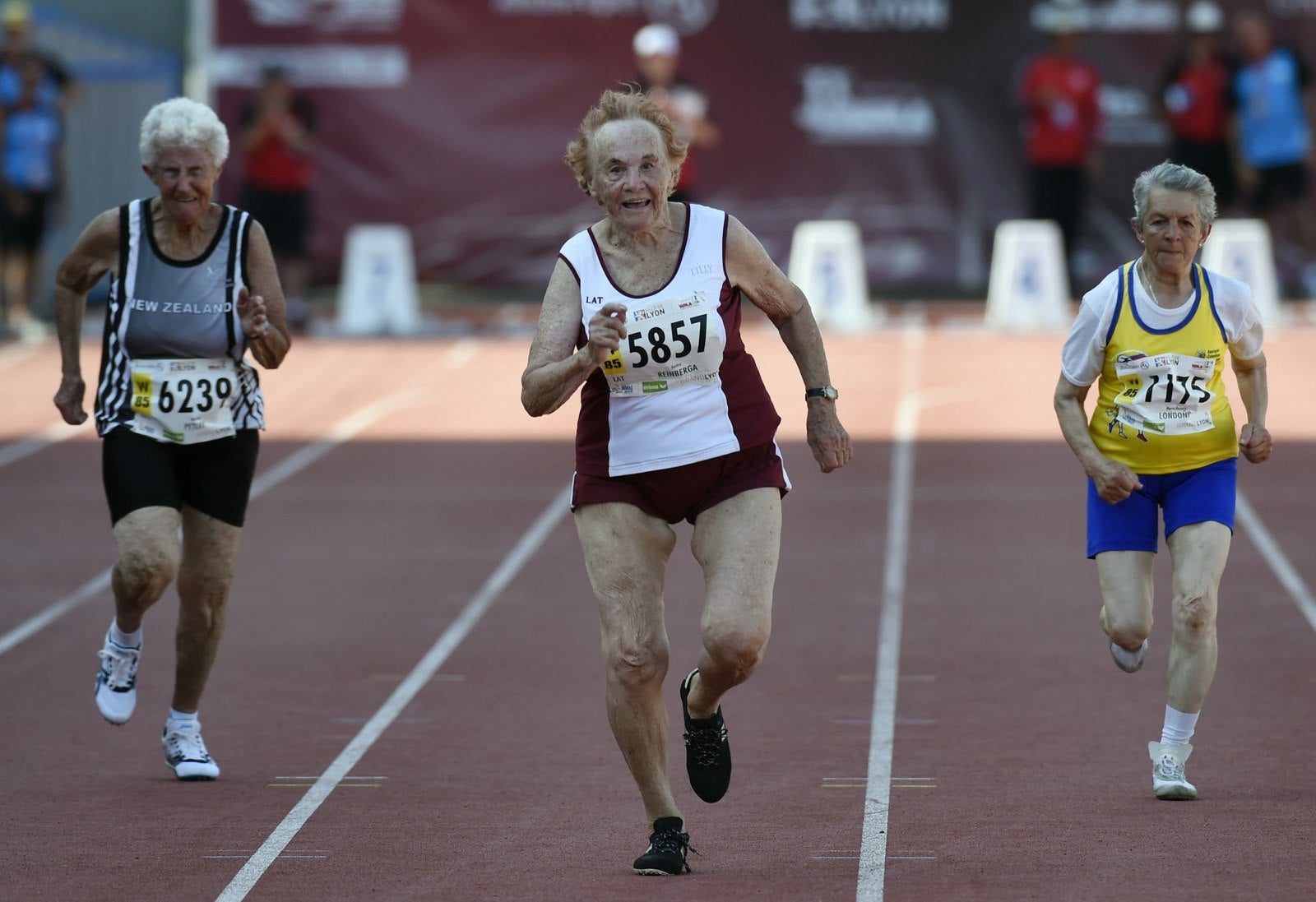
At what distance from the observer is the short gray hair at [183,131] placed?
6762 mm

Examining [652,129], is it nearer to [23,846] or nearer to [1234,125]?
[23,846]

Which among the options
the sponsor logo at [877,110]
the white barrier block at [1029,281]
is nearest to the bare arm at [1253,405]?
the white barrier block at [1029,281]

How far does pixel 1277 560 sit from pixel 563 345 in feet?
20.8

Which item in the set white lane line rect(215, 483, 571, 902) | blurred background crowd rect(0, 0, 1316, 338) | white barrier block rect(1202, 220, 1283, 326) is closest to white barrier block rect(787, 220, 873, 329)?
blurred background crowd rect(0, 0, 1316, 338)

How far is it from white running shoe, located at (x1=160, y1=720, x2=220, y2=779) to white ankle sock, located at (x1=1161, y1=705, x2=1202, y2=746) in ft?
9.81

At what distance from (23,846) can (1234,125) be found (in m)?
15.4

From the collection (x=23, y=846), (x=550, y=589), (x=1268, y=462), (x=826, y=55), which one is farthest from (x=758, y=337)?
(x=23, y=846)

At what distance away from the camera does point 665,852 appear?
18.9ft

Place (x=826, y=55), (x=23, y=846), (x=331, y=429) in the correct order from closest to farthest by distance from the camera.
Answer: (x=23, y=846) → (x=331, y=429) → (x=826, y=55)

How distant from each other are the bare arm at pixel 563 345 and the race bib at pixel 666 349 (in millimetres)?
93

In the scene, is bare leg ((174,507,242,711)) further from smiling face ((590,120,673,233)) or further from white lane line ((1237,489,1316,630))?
white lane line ((1237,489,1316,630))

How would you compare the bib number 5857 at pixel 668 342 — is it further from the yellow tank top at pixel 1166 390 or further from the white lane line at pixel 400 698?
the white lane line at pixel 400 698

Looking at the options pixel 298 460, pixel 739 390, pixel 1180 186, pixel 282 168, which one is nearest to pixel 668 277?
pixel 739 390

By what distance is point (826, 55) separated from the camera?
68.6 ft
